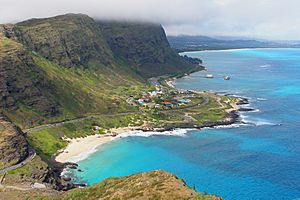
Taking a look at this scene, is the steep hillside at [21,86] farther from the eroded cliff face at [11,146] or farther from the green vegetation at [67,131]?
the eroded cliff face at [11,146]

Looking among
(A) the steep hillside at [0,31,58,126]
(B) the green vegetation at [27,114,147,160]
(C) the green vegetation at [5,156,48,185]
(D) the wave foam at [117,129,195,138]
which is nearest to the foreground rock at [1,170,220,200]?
(C) the green vegetation at [5,156,48,185]

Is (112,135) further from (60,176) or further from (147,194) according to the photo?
(147,194)

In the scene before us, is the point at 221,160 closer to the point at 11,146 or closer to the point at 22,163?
the point at 22,163

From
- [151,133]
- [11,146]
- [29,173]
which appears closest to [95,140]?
[151,133]

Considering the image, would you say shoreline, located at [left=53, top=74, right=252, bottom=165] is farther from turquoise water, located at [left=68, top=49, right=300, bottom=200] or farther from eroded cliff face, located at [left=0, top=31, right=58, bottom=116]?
eroded cliff face, located at [left=0, top=31, right=58, bottom=116]

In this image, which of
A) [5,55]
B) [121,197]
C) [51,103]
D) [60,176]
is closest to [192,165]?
[60,176]

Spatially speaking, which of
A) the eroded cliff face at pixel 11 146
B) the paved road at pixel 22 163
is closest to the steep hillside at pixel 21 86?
the eroded cliff face at pixel 11 146
